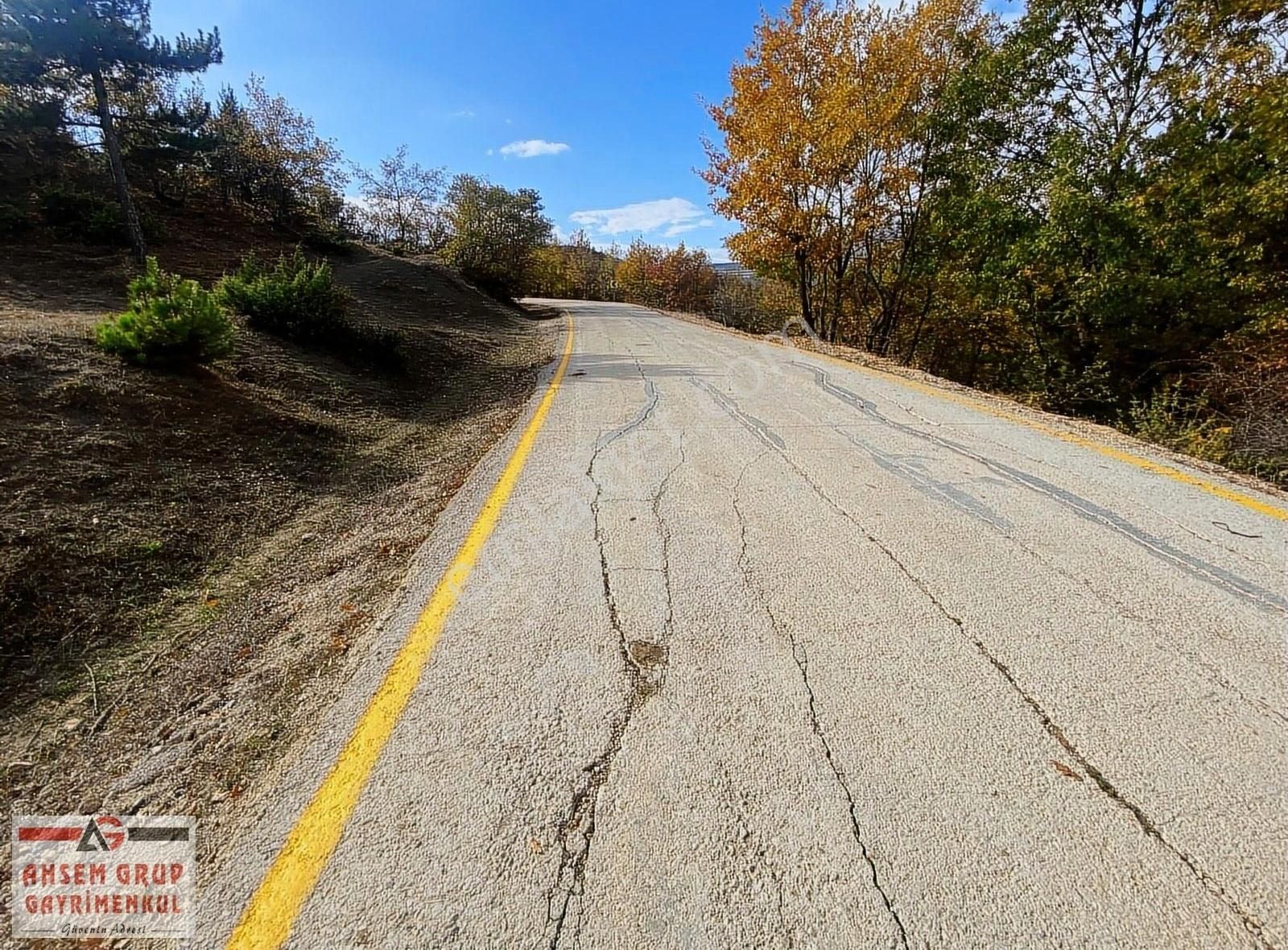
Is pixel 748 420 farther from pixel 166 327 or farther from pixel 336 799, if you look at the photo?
pixel 166 327

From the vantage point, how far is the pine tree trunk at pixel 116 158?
10.1 m

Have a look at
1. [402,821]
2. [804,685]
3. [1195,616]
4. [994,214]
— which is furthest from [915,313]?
[402,821]

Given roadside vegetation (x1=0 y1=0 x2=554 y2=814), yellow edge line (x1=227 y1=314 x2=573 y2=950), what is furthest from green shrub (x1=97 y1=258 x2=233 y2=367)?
yellow edge line (x1=227 y1=314 x2=573 y2=950)

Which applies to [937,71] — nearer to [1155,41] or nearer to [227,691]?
[1155,41]

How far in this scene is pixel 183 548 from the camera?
2875 millimetres

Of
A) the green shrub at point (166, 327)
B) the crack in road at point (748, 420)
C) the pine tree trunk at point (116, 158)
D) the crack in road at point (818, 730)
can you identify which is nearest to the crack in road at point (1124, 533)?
the crack in road at point (748, 420)

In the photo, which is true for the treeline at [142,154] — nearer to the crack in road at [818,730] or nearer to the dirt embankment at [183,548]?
the dirt embankment at [183,548]

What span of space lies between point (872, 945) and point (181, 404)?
18.3 feet

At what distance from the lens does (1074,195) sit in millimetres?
9758

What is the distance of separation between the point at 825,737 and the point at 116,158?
16.6m

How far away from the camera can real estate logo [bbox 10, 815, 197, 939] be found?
4.16 feet

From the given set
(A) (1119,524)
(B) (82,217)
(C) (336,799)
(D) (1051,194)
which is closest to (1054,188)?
(D) (1051,194)

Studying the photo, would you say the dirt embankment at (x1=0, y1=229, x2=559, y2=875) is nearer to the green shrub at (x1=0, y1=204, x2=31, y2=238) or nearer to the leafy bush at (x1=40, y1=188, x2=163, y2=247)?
the green shrub at (x1=0, y1=204, x2=31, y2=238)

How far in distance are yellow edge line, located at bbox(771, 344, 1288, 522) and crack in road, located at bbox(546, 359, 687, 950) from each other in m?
3.84
